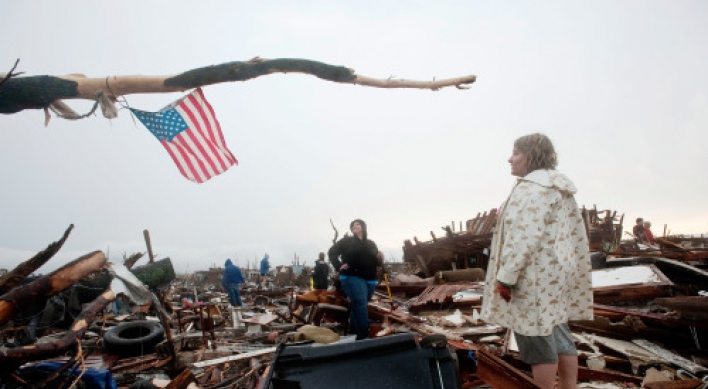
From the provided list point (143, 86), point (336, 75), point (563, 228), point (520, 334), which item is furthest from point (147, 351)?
point (563, 228)

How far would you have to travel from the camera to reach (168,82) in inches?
156

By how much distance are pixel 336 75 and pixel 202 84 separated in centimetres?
157

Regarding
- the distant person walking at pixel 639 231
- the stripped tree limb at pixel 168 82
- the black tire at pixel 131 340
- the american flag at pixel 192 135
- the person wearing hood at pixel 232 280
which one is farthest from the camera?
the distant person walking at pixel 639 231

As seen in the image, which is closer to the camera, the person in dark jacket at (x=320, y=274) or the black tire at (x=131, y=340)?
the black tire at (x=131, y=340)

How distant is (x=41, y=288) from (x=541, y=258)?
3.53 meters

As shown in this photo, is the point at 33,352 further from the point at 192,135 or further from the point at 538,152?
the point at 538,152

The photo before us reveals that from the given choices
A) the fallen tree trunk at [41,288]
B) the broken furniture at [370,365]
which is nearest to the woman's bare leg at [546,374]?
the broken furniture at [370,365]

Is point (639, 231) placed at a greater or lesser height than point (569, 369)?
lesser

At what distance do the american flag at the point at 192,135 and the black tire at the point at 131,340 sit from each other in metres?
4.24

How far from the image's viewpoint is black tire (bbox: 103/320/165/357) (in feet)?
21.1

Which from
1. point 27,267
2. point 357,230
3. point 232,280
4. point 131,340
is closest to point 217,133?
point 27,267

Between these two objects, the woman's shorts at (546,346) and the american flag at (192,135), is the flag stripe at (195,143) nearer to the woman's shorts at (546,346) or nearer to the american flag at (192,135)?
the american flag at (192,135)

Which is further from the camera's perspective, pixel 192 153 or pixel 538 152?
pixel 192 153

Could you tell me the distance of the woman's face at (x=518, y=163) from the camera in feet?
8.73
